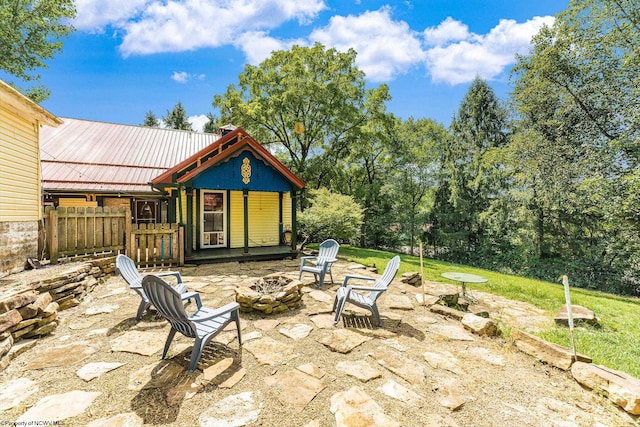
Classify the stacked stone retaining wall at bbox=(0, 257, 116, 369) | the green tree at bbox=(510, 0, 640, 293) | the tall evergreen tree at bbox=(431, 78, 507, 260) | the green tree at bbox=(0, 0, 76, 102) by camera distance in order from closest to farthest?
1. the stacked stone retaining wall at bbox=(0, 257, 116, 369)
2. the green tree at bbox=(510, 0, 640, 293)
3. the green tree at bbox=(0, 0, 76, 102)
4. the tall evergreen tree at bbox=(431, 78, 507, 260)

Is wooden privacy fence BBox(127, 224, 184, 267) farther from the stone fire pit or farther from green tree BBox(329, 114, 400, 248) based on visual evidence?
green tree BBox(329, 114, 400, 248)

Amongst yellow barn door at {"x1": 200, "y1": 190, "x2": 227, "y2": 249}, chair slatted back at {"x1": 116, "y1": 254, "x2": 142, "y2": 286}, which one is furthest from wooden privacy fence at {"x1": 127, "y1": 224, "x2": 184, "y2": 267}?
chair slatted back at {"x1": 116, "y1": 254, "x2": 142, "y2": 286}

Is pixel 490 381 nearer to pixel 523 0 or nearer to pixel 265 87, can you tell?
pixel 523 0

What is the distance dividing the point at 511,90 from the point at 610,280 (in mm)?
11193

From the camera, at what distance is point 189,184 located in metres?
7.82

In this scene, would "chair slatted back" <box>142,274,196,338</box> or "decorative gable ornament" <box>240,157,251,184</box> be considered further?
"decorative gable ornament" <box>240,157,251,184</box>

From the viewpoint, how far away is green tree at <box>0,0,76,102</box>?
38.2 ft

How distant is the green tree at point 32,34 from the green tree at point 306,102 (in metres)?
7.83

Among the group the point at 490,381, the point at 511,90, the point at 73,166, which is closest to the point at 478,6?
the point at 511,90

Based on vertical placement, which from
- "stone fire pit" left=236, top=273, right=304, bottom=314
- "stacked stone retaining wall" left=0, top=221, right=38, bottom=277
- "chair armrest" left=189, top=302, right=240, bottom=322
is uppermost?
"stacked stone retaining wall" left=0, top=221, right=38, bottom=277

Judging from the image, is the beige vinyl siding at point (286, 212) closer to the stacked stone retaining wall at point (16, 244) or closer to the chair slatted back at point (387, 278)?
the stacked stone retaining wall at point (16, 244)

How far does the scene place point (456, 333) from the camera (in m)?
3.81

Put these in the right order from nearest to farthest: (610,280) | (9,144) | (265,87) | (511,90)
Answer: (9,144), (610,280), (511,90), (265,87)

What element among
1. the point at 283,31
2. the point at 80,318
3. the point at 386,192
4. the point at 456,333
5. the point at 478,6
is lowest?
the point at 456,333
